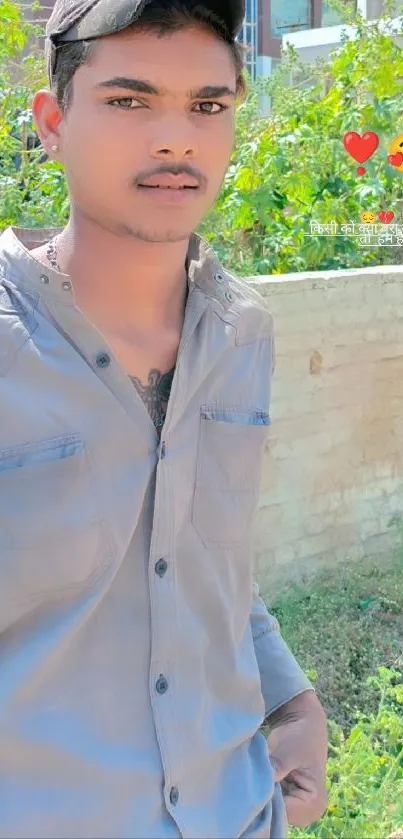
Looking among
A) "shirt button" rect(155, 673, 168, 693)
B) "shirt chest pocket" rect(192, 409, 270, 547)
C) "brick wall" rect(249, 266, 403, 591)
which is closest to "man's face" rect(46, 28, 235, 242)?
"shirt chest pocket" rect(192, 409, 270, 547)

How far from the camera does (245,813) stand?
44.8 inches

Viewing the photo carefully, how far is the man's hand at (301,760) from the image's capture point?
1.28 m

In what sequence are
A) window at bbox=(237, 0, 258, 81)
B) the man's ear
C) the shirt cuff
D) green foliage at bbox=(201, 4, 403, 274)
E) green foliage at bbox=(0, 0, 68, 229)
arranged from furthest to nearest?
green foliage at bbox=(201, 4, 403, 274) → green foliage at bbox=(0, 0, 68, 229) → the shirt cuff → window at bbox=(237, 0, 258, 81) → the man's ear

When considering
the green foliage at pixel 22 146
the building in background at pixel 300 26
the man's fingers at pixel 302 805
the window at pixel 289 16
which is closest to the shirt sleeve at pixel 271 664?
the man's fingers at pixel 302 805

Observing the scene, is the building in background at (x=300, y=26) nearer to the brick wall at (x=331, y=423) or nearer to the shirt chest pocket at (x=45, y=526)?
the brick wall at (x=331, y=423)

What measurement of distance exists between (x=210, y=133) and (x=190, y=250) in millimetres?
246

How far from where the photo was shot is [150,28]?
103cm

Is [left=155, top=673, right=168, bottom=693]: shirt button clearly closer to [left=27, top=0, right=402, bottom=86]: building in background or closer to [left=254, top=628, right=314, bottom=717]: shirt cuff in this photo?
[left=254, top=628, right=314, bottom=717]: shirt cuff

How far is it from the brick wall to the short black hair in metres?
2.70

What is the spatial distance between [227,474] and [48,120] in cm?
46

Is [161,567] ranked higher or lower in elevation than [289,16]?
lower

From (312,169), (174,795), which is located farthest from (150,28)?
(312,169)

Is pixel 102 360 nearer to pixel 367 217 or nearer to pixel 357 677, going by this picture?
pixel 357 677

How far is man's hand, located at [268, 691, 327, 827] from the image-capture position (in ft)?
4.21
